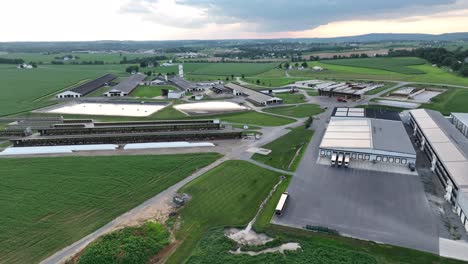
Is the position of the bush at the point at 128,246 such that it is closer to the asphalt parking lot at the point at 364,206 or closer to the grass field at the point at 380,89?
the asphalt parking lot at the point at 364,206

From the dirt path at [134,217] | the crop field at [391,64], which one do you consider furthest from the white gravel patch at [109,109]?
the crop field at [391,64]

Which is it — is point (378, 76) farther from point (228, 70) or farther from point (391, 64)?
point (228, 70)

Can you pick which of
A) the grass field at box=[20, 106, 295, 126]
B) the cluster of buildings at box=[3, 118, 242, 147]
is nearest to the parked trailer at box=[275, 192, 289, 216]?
the cluster of buildings at box=[3, 118, 242, 147]

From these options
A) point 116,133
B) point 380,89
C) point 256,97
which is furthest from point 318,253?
point 380,89

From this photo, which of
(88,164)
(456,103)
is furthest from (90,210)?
(456,103)

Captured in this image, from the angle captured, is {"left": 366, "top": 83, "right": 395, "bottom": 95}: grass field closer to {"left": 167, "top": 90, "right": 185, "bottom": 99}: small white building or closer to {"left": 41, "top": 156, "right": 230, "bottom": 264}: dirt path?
{"left": 167, "top": 90, "right": 185, "bottom": 99}: small white building
